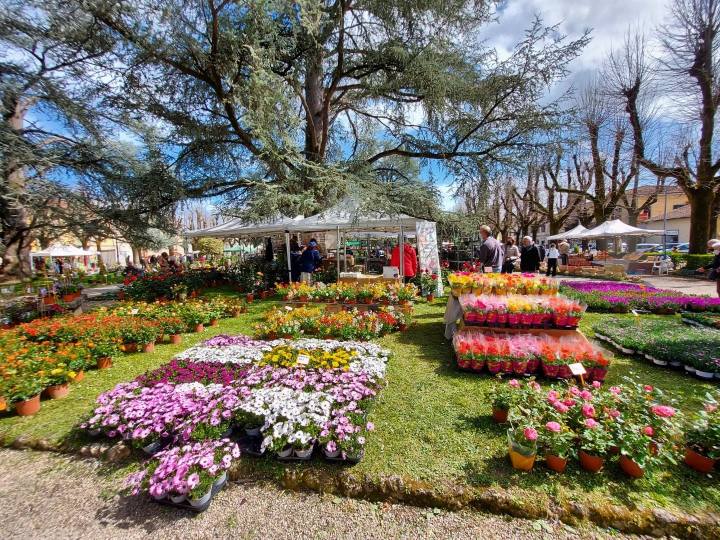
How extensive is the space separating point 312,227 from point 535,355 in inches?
300

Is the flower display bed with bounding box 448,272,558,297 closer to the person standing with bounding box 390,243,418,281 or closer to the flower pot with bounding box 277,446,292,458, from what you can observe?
the flower pot with bounding box 277,446,292,458

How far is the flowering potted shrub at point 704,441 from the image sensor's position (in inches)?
94.3

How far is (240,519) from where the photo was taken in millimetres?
2273

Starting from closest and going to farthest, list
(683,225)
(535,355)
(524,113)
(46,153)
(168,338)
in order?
(535,355), (168,338), (46,153), (524,113), (683,225)

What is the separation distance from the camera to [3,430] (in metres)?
3.42

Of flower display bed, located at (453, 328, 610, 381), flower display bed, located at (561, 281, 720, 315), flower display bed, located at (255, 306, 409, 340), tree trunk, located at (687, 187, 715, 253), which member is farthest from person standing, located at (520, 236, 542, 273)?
tree trunk, located at (687, 187, 715, 253)

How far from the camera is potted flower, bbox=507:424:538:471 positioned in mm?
2445

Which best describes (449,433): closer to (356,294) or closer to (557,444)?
(557,444)

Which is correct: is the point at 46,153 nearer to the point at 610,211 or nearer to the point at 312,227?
the point at 312,227

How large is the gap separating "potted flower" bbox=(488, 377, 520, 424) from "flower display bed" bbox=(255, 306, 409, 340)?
110 inches

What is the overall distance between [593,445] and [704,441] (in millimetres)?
886

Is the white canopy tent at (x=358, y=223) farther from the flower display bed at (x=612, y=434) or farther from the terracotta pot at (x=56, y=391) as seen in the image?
the flower display bed at (x=612, y=434)

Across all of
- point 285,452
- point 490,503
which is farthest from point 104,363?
point 490,503

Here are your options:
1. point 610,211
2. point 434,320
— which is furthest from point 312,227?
point 610,211
